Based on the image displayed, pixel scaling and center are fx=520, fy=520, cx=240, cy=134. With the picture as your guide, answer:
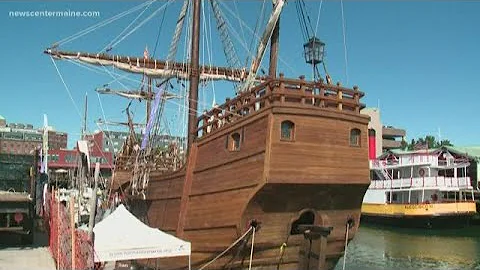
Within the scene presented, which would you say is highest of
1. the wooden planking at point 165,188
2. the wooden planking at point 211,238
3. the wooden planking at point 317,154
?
the wooden planking at point 317,154

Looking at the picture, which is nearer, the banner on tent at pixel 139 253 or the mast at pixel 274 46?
the banner on tent at pixel 139 253

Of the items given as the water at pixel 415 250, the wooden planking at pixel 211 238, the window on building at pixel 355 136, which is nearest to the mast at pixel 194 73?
the wooden planking at pixel 211 238

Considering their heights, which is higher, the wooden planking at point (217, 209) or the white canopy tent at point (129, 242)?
the wooden planking at point (217, 209)

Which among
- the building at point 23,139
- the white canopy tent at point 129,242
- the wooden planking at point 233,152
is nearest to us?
the white canopy tent at point 129,242

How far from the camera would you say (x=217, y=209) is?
12812 mm

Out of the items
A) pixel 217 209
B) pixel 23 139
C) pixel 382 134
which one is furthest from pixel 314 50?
pixel 382 134

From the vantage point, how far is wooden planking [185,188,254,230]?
1201 cm

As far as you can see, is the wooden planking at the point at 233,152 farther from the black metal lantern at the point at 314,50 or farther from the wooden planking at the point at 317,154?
the black metal lantern at the point at 314,50

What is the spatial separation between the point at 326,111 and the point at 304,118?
661 millimetres

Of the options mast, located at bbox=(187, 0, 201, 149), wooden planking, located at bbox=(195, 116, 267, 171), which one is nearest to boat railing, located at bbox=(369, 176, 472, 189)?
mast, located at bbox=(187, 0, 201, 149)

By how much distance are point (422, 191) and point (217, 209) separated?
36557 millimetres

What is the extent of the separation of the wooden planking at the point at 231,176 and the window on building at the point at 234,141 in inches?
17.8

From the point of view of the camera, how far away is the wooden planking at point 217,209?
12012 mm

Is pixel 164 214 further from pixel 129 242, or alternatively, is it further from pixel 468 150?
pixel 468 150
